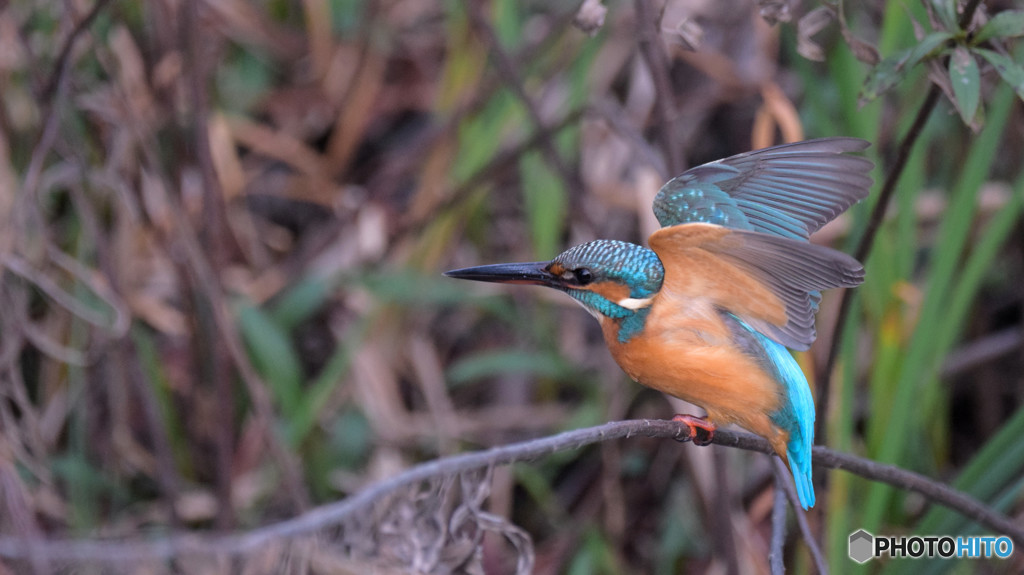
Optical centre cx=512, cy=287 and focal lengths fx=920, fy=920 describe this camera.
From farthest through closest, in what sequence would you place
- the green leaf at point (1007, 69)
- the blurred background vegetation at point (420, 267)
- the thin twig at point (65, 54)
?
the blurred background vegetation at point (420, 267)
the thin twig at point (65, 54)
the green leaf at point (1007, 69)

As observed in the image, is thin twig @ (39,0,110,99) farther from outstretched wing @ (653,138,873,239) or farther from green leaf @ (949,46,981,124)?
green leaf @ (949,46,981,124)

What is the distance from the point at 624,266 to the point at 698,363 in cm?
17

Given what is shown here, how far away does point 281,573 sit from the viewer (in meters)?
0.92

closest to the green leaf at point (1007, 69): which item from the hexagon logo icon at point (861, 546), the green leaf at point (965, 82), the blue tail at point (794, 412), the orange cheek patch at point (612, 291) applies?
the green leaf at point (965, 82)

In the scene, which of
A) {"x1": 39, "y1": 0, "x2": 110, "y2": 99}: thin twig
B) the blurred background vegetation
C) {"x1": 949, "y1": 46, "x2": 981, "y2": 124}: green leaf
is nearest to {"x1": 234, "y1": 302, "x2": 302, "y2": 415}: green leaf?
the blurred background vegetation

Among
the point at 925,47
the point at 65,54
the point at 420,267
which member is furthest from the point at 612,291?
the point at 420,267

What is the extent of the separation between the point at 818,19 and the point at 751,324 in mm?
485

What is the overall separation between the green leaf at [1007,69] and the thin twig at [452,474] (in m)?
0.53

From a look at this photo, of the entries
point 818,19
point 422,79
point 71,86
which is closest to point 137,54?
point 71,86

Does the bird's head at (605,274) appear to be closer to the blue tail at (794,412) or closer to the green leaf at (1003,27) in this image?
the blue tail at (794,412)

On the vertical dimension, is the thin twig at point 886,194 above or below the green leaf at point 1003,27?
below

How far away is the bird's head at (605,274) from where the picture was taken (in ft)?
4.31

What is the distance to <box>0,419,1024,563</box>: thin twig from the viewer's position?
0.79 m

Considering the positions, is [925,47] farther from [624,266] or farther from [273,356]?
[273,356]
